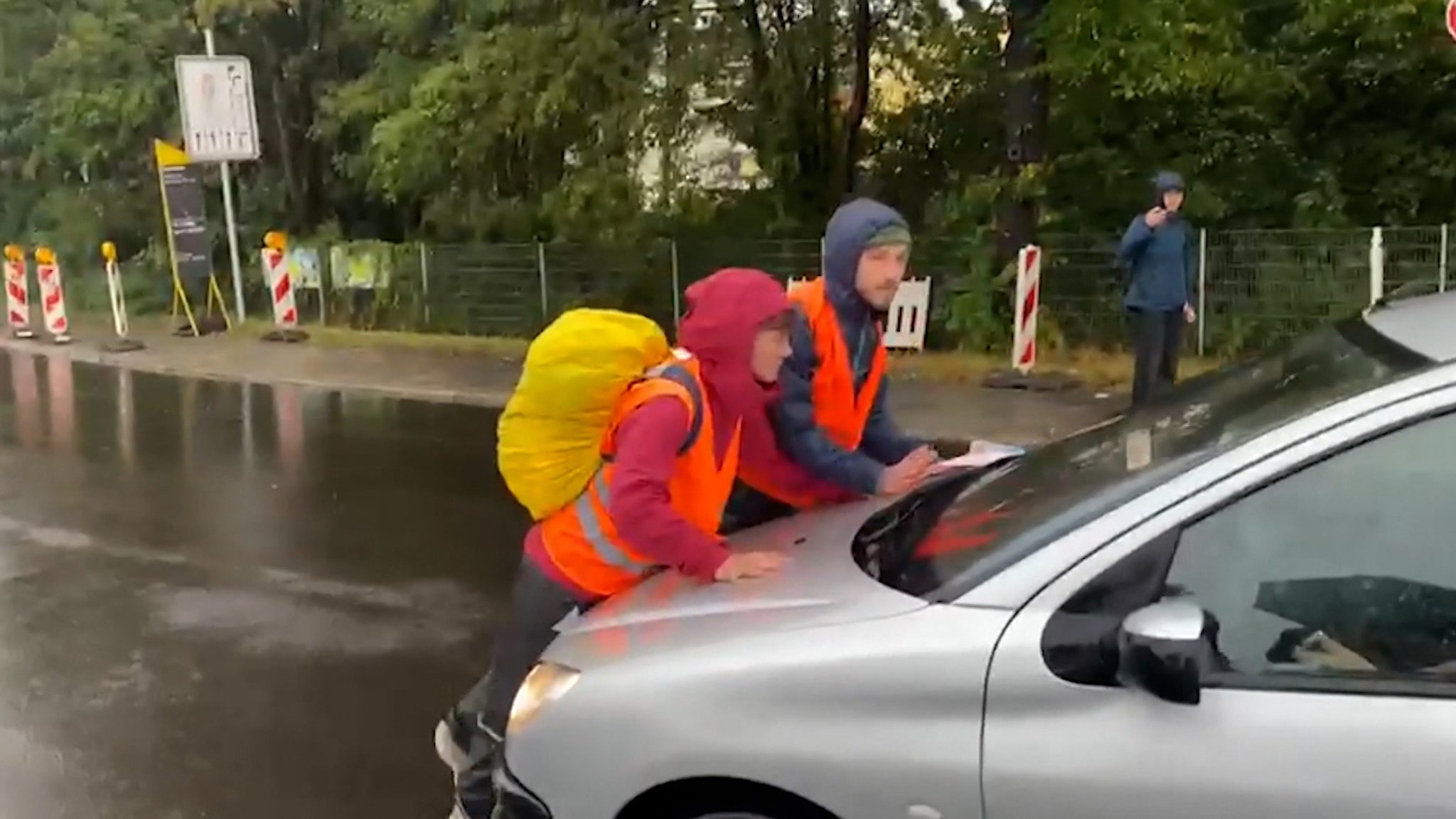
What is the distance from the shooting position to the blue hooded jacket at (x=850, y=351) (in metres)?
4.28

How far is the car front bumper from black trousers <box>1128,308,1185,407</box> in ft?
29.4

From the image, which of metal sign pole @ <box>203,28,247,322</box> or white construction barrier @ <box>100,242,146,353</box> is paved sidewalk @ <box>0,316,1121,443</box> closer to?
white construction barrier @ <box>100,242,146,353</box>

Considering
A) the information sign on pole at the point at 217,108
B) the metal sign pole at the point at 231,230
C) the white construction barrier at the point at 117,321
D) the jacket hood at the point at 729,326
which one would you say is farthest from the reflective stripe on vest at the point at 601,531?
the metal sign pole at the point at 231,230

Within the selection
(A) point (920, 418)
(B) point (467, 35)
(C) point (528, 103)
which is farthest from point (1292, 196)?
(B) point (467, 35)

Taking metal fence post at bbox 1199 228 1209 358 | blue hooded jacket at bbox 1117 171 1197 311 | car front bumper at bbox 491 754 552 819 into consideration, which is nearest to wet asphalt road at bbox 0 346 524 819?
car front bumper at bbox 491 754 552 819

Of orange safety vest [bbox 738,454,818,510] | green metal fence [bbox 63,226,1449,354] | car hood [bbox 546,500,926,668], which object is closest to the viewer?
car hood [bbox 546,500,926,668]

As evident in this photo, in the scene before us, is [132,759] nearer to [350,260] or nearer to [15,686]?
[15,686]

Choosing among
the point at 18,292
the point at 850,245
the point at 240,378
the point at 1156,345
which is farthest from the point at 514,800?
the point at 18,292

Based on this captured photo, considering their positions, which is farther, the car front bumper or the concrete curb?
the concrete curb

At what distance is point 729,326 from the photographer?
3811mm

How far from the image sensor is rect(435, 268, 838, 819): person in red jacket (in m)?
3.64

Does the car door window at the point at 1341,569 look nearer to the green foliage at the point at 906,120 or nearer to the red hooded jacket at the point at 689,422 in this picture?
the red hooded jacket at the point at 689,422

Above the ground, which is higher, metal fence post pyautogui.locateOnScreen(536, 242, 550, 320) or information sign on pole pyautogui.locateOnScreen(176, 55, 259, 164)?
information sign on pole pyautogui.locateOnScreen(176, 55, 259, 164)

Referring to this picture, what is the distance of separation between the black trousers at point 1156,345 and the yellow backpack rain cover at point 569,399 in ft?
27.0
